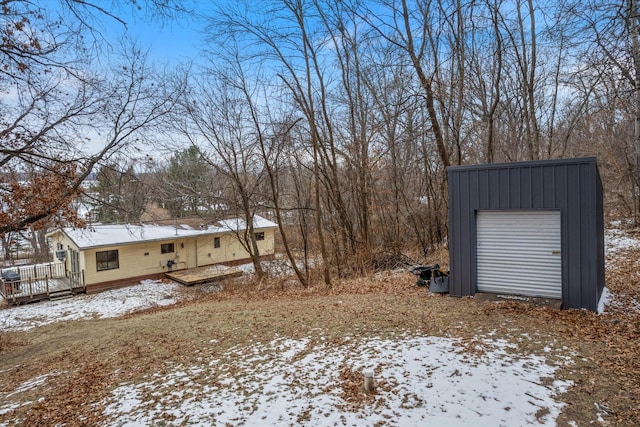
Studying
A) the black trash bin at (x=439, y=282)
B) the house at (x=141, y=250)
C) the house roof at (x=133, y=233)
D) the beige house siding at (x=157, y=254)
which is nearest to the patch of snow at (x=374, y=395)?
the black trash bin at (x=439, y=282)

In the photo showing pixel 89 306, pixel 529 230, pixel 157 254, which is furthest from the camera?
pixel 157 254

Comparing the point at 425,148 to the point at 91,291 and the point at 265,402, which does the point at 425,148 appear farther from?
the point at 91,291

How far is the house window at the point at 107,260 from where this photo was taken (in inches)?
667

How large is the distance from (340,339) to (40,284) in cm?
1650

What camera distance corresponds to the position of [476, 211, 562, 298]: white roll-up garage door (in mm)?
6203

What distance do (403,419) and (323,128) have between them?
1133 centimetres

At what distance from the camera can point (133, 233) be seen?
1736cm

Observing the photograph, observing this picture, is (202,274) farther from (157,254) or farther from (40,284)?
(40,284)

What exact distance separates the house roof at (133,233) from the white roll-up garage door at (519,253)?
12.0 metres

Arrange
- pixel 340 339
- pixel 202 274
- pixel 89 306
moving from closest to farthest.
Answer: pixel 340 339, pixel 89 306, pixel 202 274

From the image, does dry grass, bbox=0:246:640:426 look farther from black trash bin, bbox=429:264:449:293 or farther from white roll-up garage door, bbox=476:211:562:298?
white roll-up garage door, bbox=476:211:562:298

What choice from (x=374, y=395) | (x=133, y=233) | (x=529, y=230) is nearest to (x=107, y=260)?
Answer: (x=133, y=233)

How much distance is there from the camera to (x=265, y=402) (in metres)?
3.58

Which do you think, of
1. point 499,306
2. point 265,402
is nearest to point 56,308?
point 265,402
